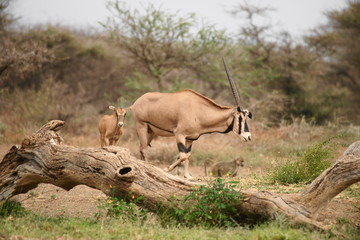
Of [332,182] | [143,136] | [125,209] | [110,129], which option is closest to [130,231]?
[125,209]

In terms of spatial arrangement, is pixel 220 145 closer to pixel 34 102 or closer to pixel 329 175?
pixel 34 102

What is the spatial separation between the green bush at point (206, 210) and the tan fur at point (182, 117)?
2425 millimetres

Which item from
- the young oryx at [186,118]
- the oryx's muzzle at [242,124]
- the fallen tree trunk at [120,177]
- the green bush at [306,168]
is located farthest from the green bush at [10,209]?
the green bush at [306,168]

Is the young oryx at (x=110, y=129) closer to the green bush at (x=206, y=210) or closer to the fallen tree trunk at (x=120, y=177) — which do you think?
the fallen tree trunk at (x=120, y=177)

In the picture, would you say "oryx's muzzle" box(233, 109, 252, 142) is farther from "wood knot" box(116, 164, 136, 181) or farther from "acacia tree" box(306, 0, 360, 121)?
"acacia tree" box(306, 0, 360, 121)

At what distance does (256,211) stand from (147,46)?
42.7ft

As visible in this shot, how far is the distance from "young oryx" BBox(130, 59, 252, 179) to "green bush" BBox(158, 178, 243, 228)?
241 centimetres

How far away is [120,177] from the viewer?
564 centimetres

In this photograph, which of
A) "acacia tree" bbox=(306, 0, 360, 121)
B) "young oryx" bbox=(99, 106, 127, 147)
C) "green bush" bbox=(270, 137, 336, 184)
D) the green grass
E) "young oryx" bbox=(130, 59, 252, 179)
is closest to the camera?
the green grass

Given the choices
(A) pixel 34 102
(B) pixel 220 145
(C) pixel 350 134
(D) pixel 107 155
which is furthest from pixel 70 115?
(D) pixel 107 155

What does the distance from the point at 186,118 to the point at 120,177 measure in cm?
280

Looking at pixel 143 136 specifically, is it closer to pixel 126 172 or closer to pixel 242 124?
pixel 242 124

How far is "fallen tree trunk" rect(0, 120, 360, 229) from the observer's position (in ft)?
18.0

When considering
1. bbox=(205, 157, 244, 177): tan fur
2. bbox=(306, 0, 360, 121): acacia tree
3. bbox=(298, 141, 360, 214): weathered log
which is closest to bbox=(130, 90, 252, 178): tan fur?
bbox=(205, 157, 244, 177): tan fur
